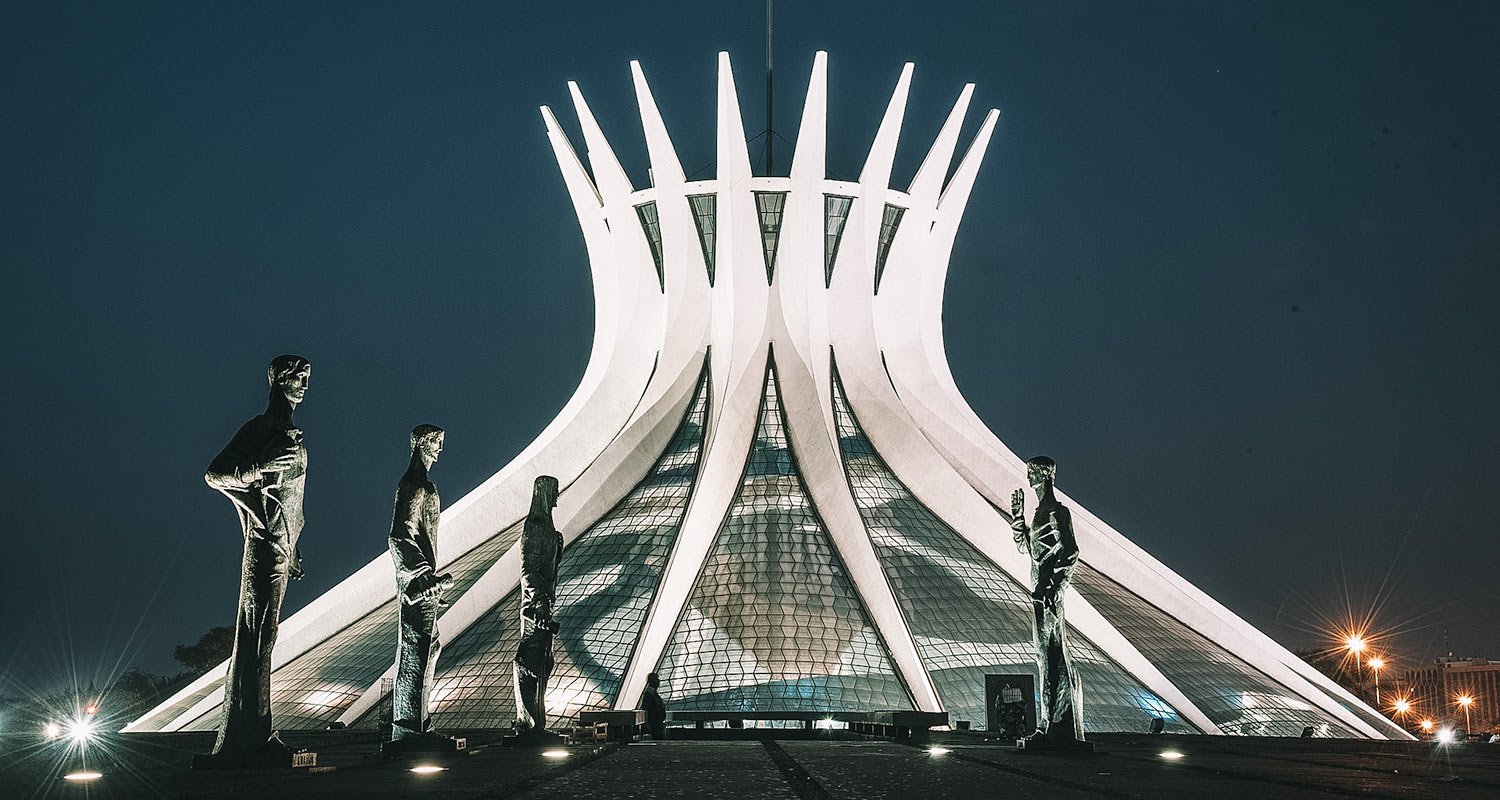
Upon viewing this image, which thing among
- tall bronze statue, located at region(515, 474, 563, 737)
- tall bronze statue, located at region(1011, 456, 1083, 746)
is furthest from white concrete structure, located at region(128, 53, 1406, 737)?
tall bronze statue, located at region(1011, 456, 1083, 746)

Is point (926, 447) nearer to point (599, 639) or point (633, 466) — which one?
point (633, 466)

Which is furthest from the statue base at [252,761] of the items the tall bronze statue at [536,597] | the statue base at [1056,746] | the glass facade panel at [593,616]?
the glass facade panel at [593,616]

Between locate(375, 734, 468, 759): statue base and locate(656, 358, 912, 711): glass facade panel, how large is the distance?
12.8 metres

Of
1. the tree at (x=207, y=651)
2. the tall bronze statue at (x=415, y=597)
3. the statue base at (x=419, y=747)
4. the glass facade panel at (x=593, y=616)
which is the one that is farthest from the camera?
the tree at (x=207, y=651)

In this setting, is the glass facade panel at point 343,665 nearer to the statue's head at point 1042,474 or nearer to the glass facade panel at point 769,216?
the glass facade panel at point 769,216

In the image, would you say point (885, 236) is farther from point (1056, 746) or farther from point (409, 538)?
point (409, 538)

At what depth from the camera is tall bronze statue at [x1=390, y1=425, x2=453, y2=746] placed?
934 cm

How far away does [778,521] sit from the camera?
2673 cm

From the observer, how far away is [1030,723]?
59.9 ft

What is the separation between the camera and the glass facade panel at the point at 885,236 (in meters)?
30.5

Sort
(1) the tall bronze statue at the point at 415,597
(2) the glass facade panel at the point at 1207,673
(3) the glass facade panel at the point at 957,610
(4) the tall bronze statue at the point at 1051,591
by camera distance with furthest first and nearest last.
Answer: (2) the glass facade panel at the point at 1207,673
(3) the glass facade panel at the point at 957,610
(4) the tall bronze statue at the point at 1051,591
(1) the tall bronze statue at the point at 415,597

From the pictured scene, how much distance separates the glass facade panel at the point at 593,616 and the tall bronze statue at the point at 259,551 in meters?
13.2

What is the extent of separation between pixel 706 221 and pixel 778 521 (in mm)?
8099

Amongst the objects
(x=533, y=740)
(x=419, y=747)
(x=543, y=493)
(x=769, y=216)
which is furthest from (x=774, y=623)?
(x=419, y=747)
